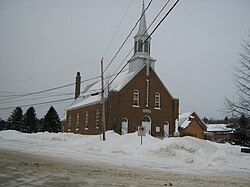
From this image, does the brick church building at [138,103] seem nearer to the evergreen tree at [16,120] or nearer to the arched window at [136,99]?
the arched window at [136,99]

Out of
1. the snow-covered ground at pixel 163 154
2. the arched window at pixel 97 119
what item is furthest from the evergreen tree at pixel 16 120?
the snow-covered ground at pixel 163 154

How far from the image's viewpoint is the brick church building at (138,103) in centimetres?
4331

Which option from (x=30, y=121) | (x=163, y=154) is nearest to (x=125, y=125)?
(x=163, y=154)

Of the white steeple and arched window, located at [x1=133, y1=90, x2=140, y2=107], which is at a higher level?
the white steeple

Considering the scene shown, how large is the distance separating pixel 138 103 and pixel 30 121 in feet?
124

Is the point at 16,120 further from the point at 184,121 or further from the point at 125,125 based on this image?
the point at 125,125

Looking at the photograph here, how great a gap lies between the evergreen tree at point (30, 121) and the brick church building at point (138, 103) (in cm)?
2836

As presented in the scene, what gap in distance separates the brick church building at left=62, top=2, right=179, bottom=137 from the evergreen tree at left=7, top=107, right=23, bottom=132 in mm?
31024

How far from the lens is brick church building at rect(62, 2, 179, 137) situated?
142ft

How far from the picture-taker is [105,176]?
11.2m

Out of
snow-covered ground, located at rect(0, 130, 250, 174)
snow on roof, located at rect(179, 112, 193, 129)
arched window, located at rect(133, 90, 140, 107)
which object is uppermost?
arched window, located at rect(133, 90, 140, 107)

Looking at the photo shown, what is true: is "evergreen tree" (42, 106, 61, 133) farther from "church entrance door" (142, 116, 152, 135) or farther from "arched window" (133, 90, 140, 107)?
"church entrance door" (142, 116, 152, 135)

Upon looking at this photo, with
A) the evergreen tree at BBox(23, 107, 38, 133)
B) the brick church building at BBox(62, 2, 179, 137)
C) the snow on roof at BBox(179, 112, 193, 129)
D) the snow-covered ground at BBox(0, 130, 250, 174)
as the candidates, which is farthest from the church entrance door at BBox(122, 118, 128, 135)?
the evergreen tree at BBox(23, 107, 38, 133)

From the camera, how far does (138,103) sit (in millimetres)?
45219
